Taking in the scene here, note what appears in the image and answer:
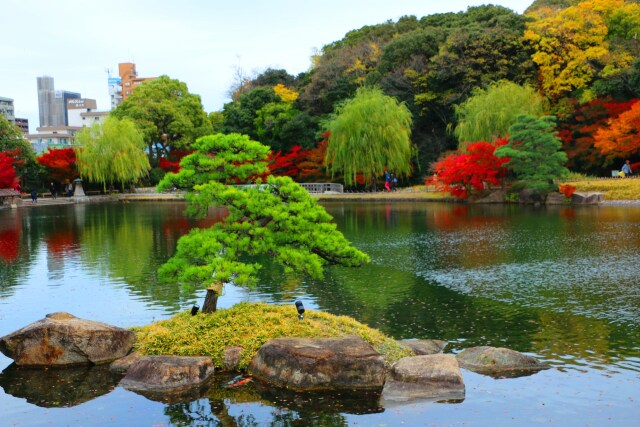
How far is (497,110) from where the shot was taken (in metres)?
39.7

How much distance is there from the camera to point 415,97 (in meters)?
46.4

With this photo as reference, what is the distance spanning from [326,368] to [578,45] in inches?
1521

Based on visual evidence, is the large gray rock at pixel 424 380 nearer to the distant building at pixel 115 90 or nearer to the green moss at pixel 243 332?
the green moss at pixel 243 332

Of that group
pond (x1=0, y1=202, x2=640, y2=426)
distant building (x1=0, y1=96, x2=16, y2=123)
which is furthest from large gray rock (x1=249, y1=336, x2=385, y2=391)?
distant building (x1=0, y1=96, x2=16, y2=123)

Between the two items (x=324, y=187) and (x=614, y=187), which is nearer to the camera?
(x=614, y=187)

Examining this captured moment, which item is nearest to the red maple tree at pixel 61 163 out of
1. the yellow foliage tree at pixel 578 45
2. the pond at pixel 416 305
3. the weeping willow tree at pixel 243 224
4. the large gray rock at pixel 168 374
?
the pond at pixel 416 305

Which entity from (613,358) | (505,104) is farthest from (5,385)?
(505,104)

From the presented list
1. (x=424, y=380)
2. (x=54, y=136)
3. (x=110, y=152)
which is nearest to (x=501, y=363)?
(x=424, y=380)

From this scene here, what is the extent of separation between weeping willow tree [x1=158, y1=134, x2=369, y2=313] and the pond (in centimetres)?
175

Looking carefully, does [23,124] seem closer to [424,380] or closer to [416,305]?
[416,305]

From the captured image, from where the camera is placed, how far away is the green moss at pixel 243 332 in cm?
897

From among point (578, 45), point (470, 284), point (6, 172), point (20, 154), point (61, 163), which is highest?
point (578, 45)

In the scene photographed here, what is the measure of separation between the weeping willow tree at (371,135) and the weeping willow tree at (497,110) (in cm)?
429

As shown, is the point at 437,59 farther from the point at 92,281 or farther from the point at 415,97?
the point at 92,281
